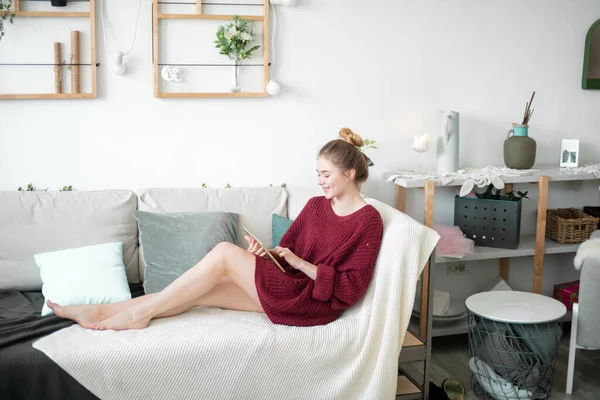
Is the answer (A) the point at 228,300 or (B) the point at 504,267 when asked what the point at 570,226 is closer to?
(B) the point at 504,267

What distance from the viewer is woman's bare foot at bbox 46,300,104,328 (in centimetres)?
252

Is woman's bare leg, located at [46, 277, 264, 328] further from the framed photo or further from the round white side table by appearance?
the framed photo

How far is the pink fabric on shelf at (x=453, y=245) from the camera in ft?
11.1

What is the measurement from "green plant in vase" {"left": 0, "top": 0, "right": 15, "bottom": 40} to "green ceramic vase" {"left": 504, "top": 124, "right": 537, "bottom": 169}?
2.50 metres

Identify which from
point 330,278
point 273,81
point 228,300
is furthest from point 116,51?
point 330,278

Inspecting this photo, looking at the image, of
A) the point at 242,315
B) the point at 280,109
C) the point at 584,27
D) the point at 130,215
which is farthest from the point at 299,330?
the point at 584,27

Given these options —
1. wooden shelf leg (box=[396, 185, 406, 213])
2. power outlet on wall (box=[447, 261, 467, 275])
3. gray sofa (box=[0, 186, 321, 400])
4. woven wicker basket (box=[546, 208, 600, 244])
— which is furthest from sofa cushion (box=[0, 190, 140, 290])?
woven wicker basket (box=[546, 208, 600, 244])

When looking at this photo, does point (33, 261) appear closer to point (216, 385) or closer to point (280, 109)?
point (216, 385)

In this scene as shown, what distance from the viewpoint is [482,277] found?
154 inches

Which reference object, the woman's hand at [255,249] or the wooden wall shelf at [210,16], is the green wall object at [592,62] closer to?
the wooden wall shelf at [210,16]

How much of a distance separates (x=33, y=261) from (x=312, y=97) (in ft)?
5.03

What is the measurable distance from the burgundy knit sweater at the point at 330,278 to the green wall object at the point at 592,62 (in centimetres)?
201

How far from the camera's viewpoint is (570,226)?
3.64m

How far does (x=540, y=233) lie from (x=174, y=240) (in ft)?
6.17
